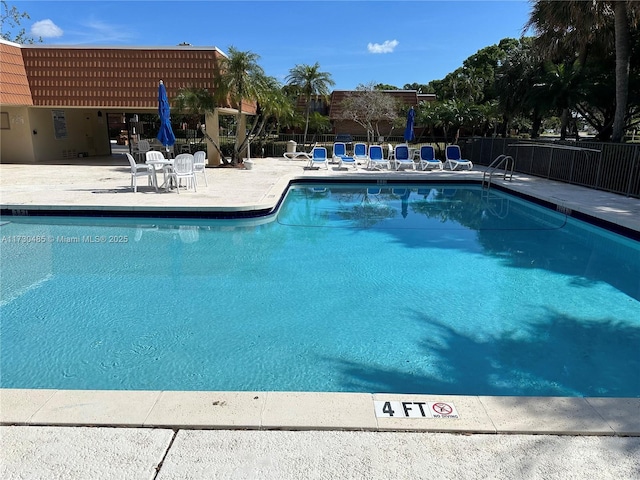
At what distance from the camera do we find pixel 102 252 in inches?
273

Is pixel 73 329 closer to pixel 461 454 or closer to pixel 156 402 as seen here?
pixel 156 402

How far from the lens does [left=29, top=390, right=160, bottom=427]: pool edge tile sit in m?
2.44

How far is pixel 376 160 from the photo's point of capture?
57.5 feet

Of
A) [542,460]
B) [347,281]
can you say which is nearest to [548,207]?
[347,281]

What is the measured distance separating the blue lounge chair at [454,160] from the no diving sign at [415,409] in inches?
611

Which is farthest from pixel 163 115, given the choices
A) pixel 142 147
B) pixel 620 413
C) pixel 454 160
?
pixel 620 413

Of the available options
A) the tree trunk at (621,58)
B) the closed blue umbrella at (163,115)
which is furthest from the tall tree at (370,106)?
the closed blue umbrella at (163,115)

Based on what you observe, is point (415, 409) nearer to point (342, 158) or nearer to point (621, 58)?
point (621, 58)

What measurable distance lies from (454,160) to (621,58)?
6.35m

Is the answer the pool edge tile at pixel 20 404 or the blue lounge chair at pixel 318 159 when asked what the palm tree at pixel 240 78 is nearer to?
the blue lounge chair at pixel 318 159

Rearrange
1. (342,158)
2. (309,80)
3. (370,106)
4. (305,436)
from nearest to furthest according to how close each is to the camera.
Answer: (305,436), (342,158), (309,80), (370,106)

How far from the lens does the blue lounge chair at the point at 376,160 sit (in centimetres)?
1741

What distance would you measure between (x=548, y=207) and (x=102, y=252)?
9707 mm

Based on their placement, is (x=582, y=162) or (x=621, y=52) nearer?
(x=621, y=52)
